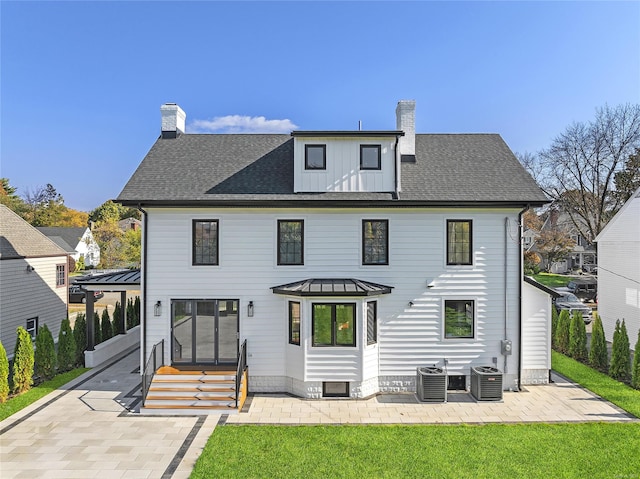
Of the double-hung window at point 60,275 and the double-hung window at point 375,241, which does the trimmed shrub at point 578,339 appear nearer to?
the double-hung window at point 375,241

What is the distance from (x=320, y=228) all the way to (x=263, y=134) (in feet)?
17.2

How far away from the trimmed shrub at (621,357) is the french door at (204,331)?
12.4m

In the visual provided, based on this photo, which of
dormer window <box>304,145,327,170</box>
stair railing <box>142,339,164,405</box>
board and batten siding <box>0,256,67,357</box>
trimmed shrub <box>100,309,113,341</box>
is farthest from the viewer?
trimmed shrub <box>100,309,113,341</box>

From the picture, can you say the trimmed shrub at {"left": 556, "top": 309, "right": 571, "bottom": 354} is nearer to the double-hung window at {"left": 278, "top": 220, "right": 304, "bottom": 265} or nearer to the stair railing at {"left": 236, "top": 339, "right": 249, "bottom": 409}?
the double-hung window at {"left": 278, "top": 220, "right": 304, "bottom": 265}

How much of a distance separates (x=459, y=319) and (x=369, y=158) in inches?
226

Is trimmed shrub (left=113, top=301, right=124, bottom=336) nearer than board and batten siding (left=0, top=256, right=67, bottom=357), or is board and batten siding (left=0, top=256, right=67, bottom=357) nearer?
board and batten siding (left=0, top=256, right=67, bottom=357)

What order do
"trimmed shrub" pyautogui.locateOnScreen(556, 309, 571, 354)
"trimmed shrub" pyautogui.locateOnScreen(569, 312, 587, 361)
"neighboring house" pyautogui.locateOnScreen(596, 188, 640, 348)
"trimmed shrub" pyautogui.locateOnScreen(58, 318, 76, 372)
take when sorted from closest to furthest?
"trimmed shrub" pyautogui.locateOnScreen(58, 318, 76, 372)
"trimmed shrub" pyautogui.locateOnScreen(569, 312, 587, 361)
"trimmed shrub" pyautogui.locateOnScreen(556, 309, 571, 354)
"neighboring house" pyautogui.locateOnScreen(596, 188, 640, 348)

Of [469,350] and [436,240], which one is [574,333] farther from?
[436,240]

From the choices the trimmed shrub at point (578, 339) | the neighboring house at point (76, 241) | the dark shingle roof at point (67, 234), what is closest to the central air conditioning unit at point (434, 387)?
the trimmed shrub at point (578, 339)

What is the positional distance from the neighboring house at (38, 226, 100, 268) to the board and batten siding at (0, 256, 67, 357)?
28.5m

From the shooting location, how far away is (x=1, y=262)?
15.0 m

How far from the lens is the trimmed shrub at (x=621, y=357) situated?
12.2m

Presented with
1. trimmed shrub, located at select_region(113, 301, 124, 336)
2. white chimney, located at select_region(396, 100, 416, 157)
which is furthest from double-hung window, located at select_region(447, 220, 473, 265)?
trimmed shrub, located at select_region(113, 301, 124, 336)

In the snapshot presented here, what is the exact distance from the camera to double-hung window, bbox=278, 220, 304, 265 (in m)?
11.5
